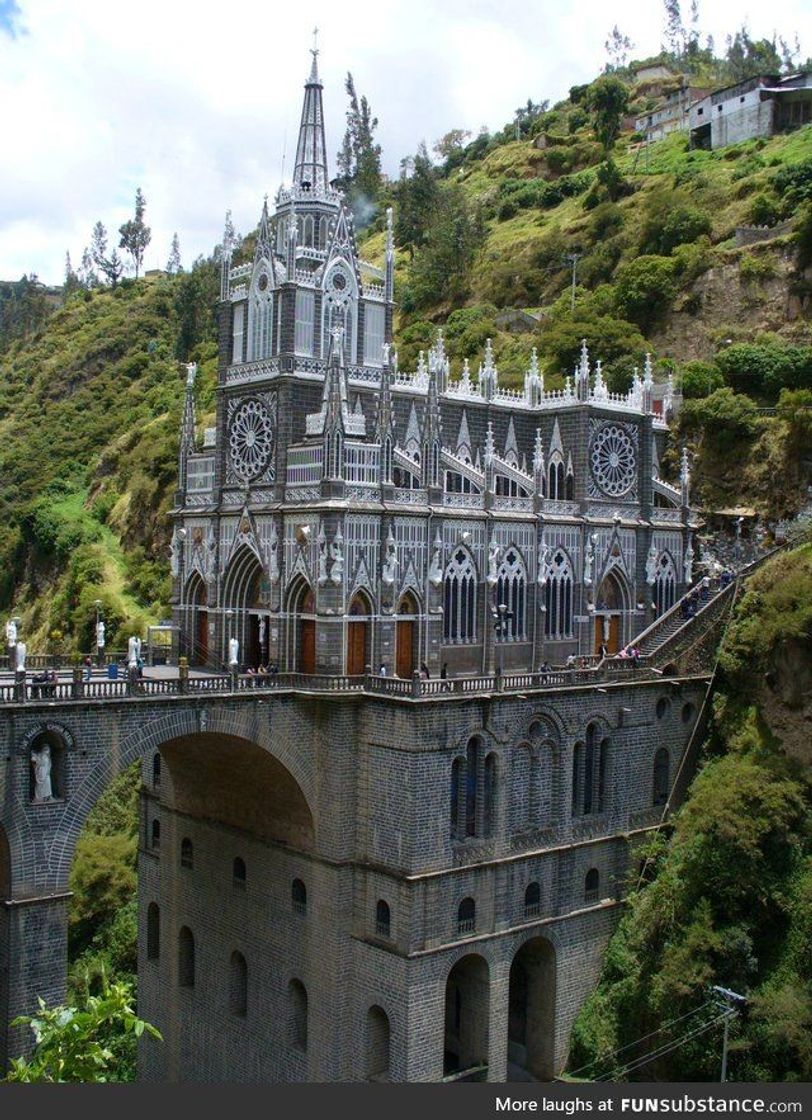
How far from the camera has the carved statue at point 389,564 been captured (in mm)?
38125

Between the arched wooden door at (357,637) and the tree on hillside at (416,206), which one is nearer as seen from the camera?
the arched wooden door at (357,637)

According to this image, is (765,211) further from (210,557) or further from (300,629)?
(300,629)

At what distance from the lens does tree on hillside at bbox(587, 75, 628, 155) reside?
112 meters

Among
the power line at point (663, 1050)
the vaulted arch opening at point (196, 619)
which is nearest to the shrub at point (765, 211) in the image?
the vaulted arch opening at point (196, 619)

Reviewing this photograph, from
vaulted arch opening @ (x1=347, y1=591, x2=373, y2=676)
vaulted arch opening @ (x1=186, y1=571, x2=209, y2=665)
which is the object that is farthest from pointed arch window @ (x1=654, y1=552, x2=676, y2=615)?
vaulted arch opening @ (x1=186, y1=571, x2=209, y2=665)

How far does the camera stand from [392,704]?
35375 mm

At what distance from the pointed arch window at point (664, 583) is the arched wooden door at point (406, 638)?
1399 cm

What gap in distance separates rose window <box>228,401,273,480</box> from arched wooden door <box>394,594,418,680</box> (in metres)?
7.11

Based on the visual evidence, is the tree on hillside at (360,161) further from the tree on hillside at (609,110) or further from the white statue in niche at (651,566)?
the white statue in niche at (651,566)

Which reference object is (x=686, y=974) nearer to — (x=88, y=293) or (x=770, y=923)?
(x=770, y=923)

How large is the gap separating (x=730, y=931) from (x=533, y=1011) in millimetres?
8768

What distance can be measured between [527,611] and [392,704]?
399 inches

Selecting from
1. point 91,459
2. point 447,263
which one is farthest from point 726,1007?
point 91,459

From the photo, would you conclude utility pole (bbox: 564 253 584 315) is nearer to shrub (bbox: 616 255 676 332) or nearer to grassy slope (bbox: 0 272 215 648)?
shrub (bbox: 616 255 676 332)
